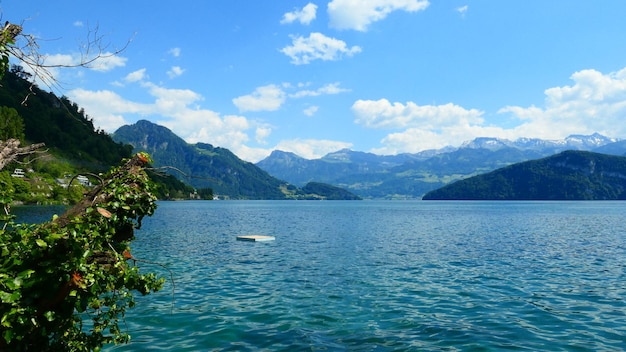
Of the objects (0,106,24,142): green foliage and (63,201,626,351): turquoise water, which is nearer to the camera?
(0,106,24,142): green foliage

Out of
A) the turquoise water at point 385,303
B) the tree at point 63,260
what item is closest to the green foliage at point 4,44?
the tree at point 63,260

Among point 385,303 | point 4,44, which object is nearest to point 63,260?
point 4,44

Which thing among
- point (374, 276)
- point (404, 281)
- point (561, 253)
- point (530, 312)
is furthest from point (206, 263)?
point (561, 253)

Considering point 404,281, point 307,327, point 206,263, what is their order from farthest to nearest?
point 206,263, point 404,281, point 307,327

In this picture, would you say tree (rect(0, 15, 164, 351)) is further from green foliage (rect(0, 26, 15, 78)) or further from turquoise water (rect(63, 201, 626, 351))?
turquoise water (rect(63, 201, 626, 351))

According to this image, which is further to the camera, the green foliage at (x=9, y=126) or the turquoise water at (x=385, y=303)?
the turquoise water at (x=385, y=303)

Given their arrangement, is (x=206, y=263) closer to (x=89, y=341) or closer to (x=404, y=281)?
(x=404, y=281)

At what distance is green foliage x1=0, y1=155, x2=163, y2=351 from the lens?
25.1ft

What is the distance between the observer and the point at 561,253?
52000 millimetres

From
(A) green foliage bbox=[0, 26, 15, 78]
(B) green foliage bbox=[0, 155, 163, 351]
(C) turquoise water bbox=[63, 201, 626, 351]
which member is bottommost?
(C) turquoise water bbox=[63, 201, 626, 351]

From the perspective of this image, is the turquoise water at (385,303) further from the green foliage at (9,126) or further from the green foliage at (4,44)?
the green foliage at (4,44)

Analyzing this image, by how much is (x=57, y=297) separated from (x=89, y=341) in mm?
3190

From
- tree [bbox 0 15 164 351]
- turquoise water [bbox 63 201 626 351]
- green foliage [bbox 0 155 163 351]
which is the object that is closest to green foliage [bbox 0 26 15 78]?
tree [bbox 0 15 164 351]

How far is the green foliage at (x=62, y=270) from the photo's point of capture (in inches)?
301
